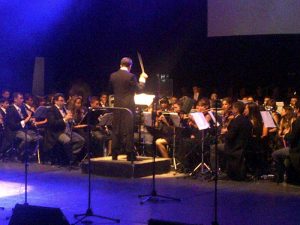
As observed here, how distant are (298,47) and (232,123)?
9.49 meters

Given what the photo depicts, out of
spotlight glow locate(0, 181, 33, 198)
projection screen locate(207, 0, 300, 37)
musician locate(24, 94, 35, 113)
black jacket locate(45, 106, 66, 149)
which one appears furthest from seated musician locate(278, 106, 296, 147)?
musician locate(24, 94, 35, 113)

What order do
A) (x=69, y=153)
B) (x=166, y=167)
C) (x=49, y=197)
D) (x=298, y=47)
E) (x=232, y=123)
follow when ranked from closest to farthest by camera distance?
(x=49, y=197), (x=232, y=123), (x=166, y=167), (x=69, y=153), (x=298, y=47)

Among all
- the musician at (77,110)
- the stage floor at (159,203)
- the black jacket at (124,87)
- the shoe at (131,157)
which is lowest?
the stage floor at (159,203)

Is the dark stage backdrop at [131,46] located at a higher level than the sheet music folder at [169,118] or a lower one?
higher

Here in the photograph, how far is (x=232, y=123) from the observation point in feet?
36.3

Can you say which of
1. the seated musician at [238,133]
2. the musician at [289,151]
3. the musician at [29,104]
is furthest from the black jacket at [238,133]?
the musician at [29,104]

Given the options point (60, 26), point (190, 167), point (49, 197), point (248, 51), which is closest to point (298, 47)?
point (248, 51)

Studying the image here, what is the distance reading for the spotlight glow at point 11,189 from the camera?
9.70 meters

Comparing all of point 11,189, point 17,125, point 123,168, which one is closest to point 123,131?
point 123,168

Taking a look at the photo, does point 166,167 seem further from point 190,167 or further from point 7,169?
point 7,169

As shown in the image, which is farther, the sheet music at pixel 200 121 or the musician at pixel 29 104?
the musician at pixel 29 104

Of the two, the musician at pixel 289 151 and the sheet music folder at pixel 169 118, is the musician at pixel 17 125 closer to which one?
the sheet music folder at pixel 169 118

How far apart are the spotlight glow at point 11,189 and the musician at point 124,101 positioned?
2010 mm

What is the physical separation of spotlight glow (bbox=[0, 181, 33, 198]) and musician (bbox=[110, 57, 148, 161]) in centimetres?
201
